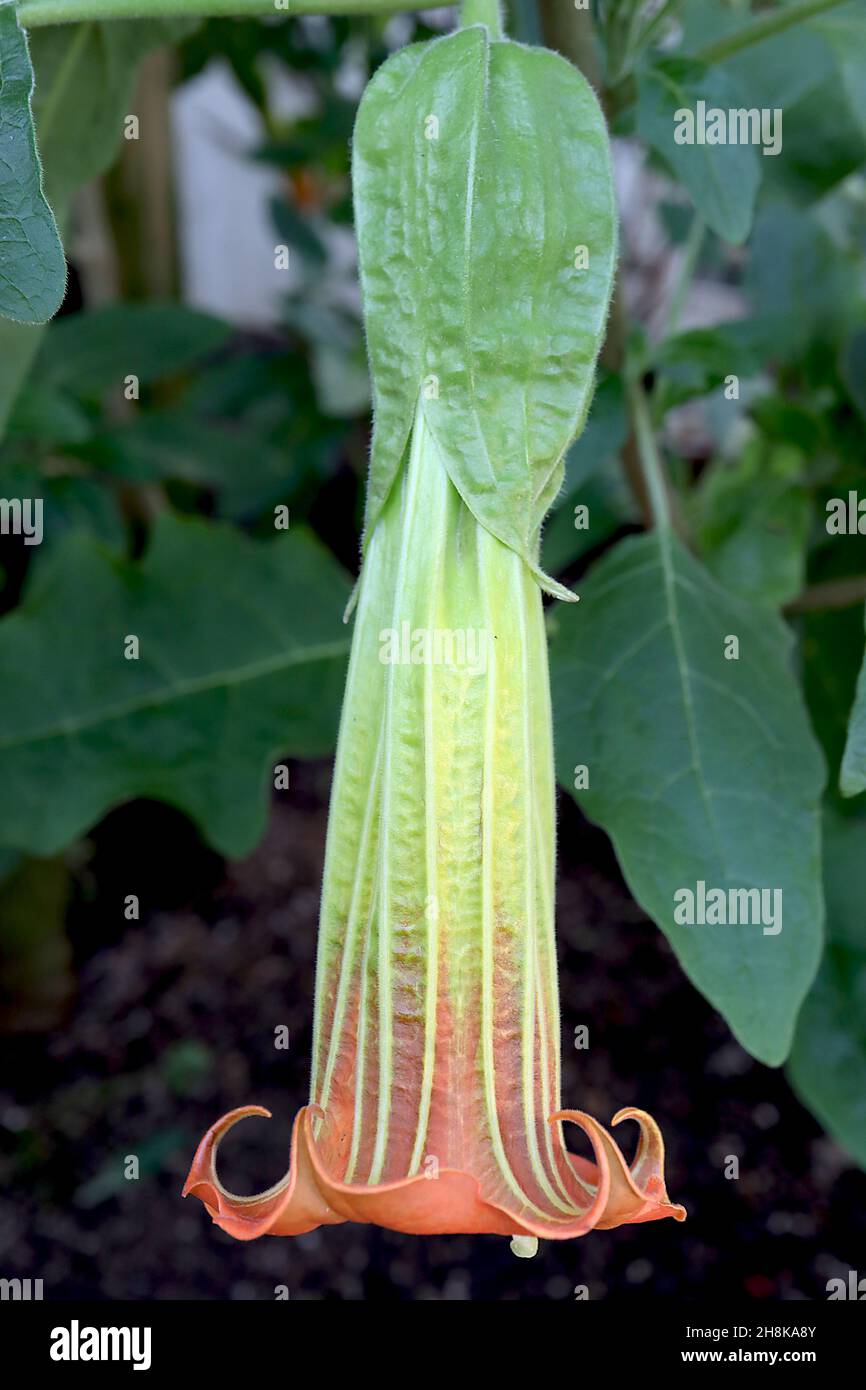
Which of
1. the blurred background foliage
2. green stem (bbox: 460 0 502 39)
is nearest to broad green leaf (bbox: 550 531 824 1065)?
the blurred background foliage

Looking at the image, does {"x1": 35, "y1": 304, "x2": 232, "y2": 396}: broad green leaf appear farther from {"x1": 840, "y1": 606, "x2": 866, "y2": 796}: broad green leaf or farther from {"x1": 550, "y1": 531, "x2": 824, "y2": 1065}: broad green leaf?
{"x1": 840, "y1": 606, "x2": 866, "y2": 796}: broad green leaf

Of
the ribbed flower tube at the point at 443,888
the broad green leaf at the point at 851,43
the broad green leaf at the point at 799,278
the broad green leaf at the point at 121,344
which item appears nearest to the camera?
the ribbed flower tube at the point at 443,888

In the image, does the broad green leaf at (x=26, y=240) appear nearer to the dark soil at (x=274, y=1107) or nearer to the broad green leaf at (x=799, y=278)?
the broad green leaf at (x=799, y=278)

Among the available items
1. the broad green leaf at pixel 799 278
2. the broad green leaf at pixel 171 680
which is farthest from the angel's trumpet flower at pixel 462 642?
the broad green leaf at pixel 799 278

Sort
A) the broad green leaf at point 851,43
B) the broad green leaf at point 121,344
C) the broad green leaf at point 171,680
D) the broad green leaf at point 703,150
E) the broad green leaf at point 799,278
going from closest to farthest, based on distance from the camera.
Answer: the broad green leaf at point 703,150 < the broad green leaf at point 851,43 < the broad green leaf at point 171,680 < the broad green leaf at point 799,278 < the broad green leaf at point 121,344

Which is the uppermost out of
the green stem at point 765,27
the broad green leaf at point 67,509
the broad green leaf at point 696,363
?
the green stem at point 765,27

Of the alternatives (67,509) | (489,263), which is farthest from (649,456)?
(67,509)

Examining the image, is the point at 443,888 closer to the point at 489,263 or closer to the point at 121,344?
the point at 489,263
